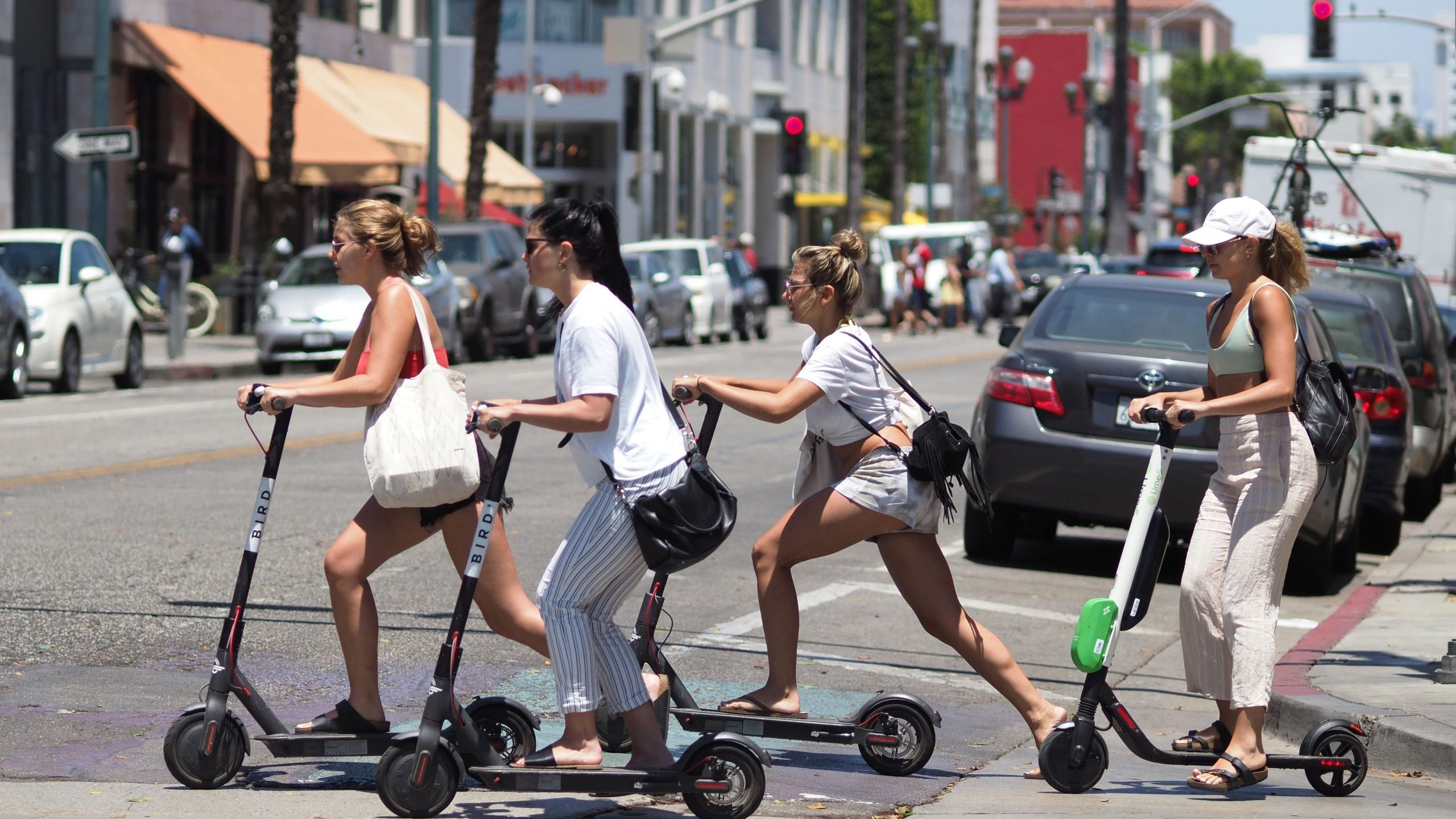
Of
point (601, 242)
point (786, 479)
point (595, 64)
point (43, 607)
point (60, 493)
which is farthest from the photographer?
point (595, 64)

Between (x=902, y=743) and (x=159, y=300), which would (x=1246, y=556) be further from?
(x=159, y=300)

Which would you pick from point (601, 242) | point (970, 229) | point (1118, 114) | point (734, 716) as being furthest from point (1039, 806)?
point (970, 229)

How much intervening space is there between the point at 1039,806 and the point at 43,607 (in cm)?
458

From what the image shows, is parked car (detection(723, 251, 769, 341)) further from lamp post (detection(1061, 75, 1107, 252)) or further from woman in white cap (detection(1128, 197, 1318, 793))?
woman in white cap (detection(1128, 197, 1318, 793))

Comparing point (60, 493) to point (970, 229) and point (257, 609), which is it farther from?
point (970, 229)

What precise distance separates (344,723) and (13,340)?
15158 mm

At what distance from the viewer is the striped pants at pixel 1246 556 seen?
6.23 metres

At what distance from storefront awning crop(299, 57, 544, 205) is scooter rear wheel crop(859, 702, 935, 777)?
3086 centimetres

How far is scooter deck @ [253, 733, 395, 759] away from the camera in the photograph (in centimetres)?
566

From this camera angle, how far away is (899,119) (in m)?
56.4

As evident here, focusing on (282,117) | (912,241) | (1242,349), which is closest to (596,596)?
(1242,349)

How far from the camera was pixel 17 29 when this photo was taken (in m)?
31.3

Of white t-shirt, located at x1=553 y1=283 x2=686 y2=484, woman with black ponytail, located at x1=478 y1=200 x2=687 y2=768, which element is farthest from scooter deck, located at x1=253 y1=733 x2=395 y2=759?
white t-shirt, located at x1=553 y1=283 x2=686 y2=484

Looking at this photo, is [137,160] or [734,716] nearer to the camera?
[734,716]
